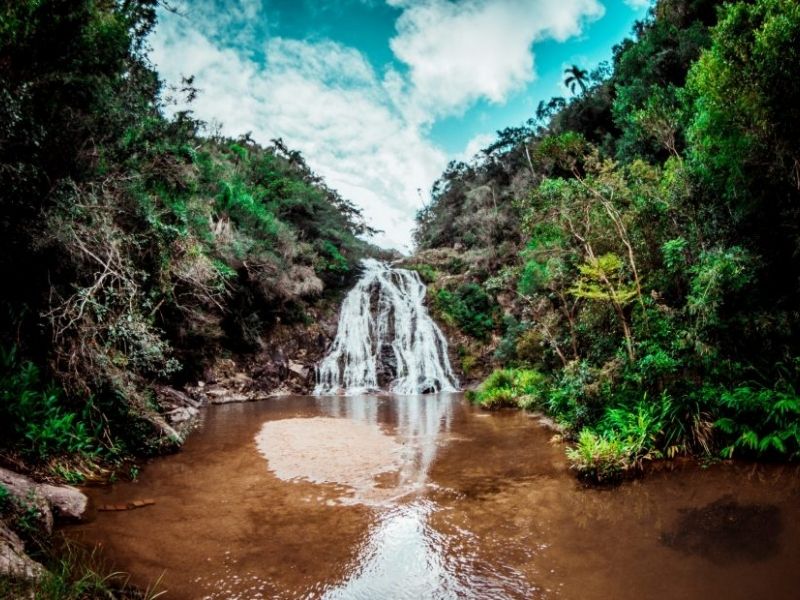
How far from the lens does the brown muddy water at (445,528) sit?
3.48m

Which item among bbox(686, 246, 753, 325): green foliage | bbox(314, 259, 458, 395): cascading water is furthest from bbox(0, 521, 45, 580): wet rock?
bbox(314, 259, 458, 395): cascading water

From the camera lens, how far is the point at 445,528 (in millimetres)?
4570

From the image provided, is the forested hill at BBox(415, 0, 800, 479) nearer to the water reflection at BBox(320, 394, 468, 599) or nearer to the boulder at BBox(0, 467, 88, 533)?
the water reflection at BBox(320, 394, 468, 599)

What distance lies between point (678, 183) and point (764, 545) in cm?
694

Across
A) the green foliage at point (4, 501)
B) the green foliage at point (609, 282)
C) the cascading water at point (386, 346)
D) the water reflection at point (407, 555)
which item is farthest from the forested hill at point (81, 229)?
the cascading water at point (386, 346)

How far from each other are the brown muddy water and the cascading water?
11.8m

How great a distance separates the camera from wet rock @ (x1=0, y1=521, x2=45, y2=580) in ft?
8.88

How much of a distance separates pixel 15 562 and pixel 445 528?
3695 millimetres

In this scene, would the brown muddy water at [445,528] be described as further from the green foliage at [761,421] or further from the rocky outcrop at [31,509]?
the green foliage at [761,421]

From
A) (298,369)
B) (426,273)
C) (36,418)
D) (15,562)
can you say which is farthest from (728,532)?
(426,273)

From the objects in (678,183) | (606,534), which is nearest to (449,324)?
(678,183)

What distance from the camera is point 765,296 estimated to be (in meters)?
6.79

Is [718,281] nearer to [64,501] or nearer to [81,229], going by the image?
[64,501]

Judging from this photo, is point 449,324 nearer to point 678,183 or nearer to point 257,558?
point 678,183
